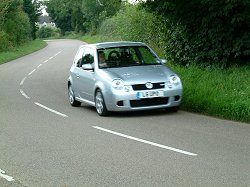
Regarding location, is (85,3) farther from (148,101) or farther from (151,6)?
(148,101)

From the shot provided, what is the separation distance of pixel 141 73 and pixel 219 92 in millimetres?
1923

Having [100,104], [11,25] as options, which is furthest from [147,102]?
[11,25]

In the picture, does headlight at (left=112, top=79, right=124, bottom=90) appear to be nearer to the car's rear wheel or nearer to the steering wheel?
the car's rear wheel

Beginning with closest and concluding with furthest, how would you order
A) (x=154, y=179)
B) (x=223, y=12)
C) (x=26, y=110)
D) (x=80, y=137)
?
1. (x=154, y=179)
2. (x=80, y=137)
3. (x=26, y=110)
4. (x=223, y=12)

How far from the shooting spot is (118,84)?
39.0ft

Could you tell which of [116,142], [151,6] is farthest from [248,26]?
[116,142]

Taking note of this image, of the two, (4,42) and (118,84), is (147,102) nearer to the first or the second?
(118,84)

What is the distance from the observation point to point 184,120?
1128 cm

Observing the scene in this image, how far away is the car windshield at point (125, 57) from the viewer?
13.2m

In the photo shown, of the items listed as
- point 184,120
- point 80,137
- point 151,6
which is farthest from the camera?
point 151,6

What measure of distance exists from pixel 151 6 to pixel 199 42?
2.71 m

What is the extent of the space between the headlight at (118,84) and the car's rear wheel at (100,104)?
22.0 inches

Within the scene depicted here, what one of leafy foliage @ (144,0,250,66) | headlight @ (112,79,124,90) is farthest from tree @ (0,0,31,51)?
headlight @ (112,79,124,90)

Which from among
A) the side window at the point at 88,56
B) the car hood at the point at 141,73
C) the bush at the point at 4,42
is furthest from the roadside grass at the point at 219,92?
the bush at the point at 4,42
